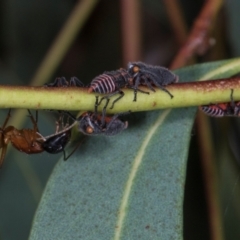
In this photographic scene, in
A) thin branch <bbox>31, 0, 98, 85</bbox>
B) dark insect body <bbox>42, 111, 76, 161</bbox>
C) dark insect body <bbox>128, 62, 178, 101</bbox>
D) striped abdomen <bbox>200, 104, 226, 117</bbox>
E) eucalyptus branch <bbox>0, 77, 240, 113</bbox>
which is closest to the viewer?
eucalyptus branch <bbox>0, 77, 240, 113</bbox>

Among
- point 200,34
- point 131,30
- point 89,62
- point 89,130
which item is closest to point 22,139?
point 89,130

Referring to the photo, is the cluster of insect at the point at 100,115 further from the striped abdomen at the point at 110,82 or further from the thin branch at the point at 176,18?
the thin branch at the point at 176,18

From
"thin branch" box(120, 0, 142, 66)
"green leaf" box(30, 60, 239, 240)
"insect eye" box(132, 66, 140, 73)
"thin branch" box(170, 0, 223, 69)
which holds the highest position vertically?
"thin branch" box(120, 0, 142, 66)

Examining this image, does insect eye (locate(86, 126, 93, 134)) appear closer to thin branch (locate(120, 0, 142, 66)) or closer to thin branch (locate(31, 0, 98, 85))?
thin branch (locate(120, 0, 142, 66))

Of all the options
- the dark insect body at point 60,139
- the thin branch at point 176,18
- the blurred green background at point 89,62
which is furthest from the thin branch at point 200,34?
the dark insect body at point 60,139

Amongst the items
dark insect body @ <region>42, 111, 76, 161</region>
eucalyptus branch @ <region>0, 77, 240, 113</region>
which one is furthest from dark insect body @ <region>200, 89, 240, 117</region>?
dark insect body @ <region>42, 111, 76, 161</region>

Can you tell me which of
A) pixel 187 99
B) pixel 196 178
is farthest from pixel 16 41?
pixel 187 99
